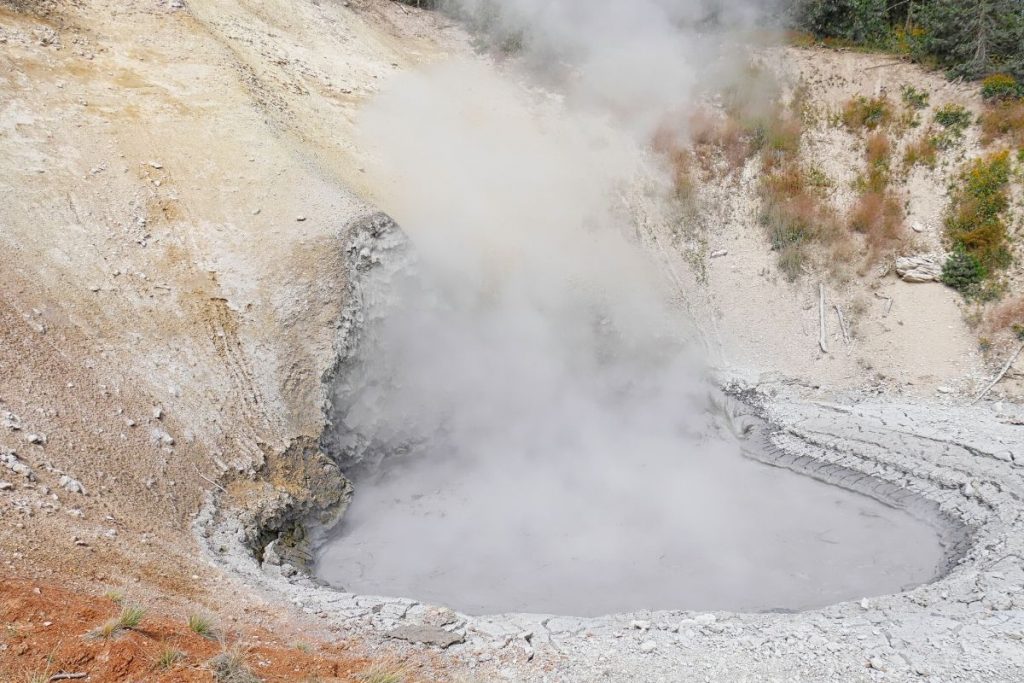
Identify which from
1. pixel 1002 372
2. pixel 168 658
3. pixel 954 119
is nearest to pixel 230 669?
pixel 168 658

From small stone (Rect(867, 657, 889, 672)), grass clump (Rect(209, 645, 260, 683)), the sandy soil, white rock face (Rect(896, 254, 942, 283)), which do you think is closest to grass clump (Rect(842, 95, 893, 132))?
white rock face (Rect(896, 254, 942, 283))

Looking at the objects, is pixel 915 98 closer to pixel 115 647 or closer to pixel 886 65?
pixel 886 65

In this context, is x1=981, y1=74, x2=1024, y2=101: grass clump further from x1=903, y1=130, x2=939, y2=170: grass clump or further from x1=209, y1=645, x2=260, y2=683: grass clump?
x1=209, y1=645, x2=260, y2=683: grass clump

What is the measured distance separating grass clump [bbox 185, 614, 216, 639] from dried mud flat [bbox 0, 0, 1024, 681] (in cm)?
16

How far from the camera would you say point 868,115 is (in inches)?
659

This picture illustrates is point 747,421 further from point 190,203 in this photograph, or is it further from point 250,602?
point 190,203

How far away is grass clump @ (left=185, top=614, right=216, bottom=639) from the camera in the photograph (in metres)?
5.49

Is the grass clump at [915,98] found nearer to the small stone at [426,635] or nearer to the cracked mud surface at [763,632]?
the cracked mud surface at [763,632]

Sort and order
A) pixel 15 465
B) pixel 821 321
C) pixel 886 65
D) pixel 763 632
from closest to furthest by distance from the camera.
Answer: pixel 15 465
pixel 763 632
pixel 821 321
pixel 886 65

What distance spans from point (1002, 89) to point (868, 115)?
9.00 ft

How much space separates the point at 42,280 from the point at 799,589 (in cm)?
996

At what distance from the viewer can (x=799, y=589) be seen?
27.2 ft

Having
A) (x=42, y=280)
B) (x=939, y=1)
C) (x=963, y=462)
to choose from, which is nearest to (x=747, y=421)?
(x=963, y=462)

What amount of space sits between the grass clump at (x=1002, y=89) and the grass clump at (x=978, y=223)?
72.7 inches
